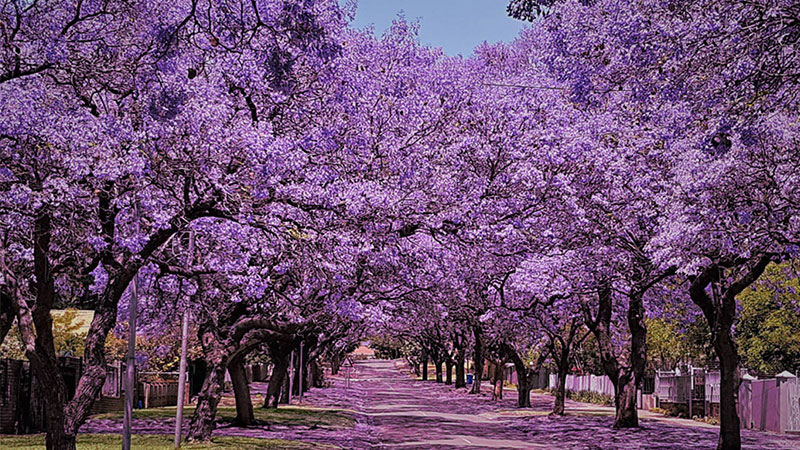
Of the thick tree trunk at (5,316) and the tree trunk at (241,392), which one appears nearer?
the thick tree trunk at (5,316)

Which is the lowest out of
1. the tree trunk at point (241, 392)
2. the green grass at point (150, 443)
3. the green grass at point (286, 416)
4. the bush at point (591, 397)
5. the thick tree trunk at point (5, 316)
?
the bush at point (591, 397)

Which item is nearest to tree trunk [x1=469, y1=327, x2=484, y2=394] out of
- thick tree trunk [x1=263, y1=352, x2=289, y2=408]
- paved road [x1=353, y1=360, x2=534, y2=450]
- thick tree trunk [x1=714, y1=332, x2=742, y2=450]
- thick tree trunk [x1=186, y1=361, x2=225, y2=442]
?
paved road [x1=353, y1=360, x2=534, y2=450]

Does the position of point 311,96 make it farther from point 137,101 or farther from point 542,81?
point 542,81

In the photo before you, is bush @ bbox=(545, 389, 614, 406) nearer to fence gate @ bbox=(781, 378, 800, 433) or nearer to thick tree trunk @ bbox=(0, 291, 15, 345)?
fence gate @ bbox=(781, 378, 800, 433)

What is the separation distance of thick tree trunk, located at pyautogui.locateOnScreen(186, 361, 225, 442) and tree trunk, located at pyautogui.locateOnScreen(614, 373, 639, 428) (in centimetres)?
1397

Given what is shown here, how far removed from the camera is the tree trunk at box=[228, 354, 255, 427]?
26.8m

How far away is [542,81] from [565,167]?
97.6 inches

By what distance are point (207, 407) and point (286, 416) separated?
1355 cm

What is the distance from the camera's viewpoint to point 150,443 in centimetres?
2111

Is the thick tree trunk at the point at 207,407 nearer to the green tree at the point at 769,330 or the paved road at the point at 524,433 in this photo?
the paved road at the point at 524,433

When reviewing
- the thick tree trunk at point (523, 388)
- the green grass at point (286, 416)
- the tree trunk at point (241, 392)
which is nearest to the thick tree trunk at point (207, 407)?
the tree trunk at point (241, 392)

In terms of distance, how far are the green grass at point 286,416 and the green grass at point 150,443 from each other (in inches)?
296

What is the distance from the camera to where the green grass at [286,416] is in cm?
3166

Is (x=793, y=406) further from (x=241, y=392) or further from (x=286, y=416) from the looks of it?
(x=286, y=416)
